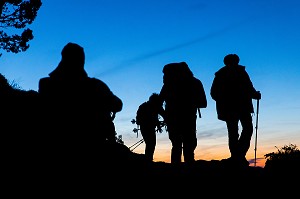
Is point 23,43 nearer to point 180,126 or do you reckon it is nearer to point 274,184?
point 180,126

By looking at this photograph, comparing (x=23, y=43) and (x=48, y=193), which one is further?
(x=23, y=43)

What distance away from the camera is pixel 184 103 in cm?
745

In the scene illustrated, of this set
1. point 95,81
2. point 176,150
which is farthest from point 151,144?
point 95,81

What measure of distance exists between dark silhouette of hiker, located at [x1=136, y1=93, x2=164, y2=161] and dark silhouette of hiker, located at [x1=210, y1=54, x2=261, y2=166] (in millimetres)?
3167

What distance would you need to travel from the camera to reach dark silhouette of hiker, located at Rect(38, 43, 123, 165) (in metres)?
3.79

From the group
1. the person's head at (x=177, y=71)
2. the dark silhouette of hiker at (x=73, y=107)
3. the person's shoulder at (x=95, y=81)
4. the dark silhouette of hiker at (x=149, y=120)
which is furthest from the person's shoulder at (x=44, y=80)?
the dark silhouette of hiker at (x=149, y=120)

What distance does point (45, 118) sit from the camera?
3.85 metres

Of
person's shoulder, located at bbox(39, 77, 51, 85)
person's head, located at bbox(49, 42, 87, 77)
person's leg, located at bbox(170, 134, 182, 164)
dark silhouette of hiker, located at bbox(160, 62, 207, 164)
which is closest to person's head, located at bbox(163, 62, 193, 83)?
dark silhouette of hiker, located at bbox(160, 62, 207, 164)

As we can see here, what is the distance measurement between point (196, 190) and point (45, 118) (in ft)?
9.41

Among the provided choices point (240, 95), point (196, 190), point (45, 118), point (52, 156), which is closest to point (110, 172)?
point (52, 156)

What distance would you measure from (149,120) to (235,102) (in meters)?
3.69

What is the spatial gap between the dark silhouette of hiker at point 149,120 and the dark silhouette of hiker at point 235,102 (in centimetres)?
317

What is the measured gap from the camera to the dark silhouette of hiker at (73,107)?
3.79 m

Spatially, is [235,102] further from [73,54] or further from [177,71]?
[73,54]
